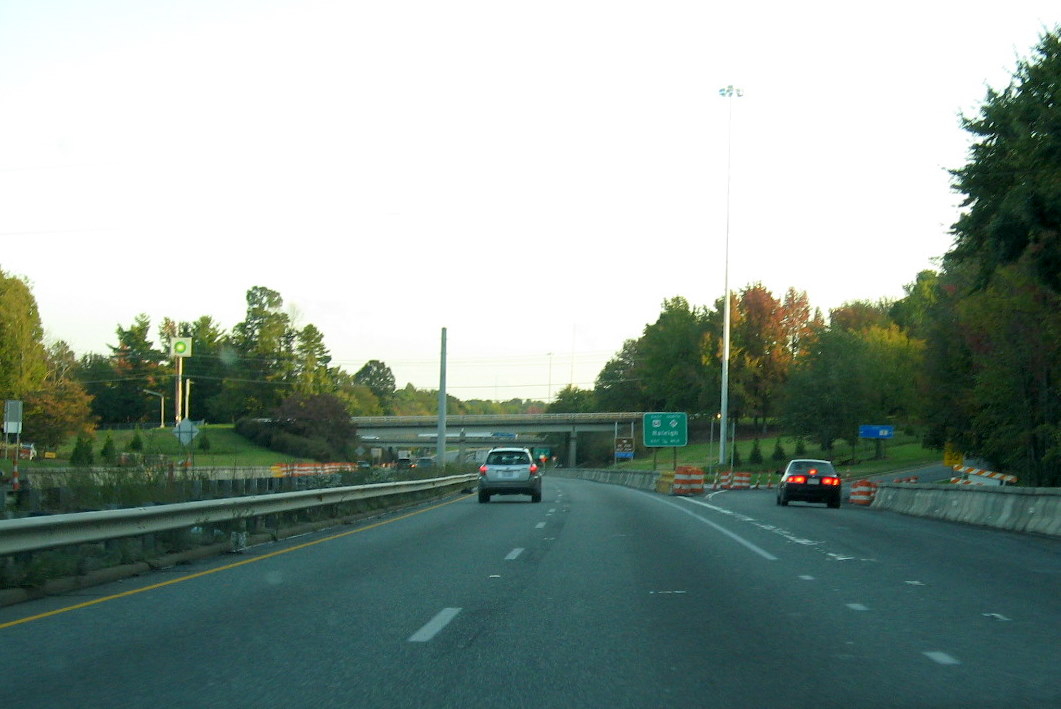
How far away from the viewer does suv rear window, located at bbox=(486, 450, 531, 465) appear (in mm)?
34938

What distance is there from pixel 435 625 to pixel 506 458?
25.5 meters

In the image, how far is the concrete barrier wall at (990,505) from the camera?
21.7 metres

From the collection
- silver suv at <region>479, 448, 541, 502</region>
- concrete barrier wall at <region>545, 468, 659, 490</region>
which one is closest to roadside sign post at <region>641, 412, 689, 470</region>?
concrete barrier wall at <region>545, 468, 659, 490</region>

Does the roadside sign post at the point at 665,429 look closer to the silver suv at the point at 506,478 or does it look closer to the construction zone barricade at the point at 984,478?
the construction zone barricade at the point at 984,478

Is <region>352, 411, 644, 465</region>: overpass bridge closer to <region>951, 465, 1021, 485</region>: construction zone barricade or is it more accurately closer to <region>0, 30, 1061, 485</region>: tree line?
<region>0, 30, 1061, 485</region>: tree line

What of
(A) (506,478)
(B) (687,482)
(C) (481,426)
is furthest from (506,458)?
(C) (481,426)

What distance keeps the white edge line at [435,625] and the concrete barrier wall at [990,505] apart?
1470 cm

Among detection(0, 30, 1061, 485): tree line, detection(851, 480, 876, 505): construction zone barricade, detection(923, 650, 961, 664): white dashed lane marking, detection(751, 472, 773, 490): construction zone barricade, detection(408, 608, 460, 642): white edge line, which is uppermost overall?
detection(0, 30, 1061, 485): tree line

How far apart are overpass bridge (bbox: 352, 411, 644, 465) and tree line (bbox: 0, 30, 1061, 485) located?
23.6 feet

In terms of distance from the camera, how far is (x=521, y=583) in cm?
1282

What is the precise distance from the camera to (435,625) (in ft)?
31.8

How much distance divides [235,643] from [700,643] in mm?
3596

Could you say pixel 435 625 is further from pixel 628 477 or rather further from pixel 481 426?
pixel 481 426

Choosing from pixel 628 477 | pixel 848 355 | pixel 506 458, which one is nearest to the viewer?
pixel 506 458
